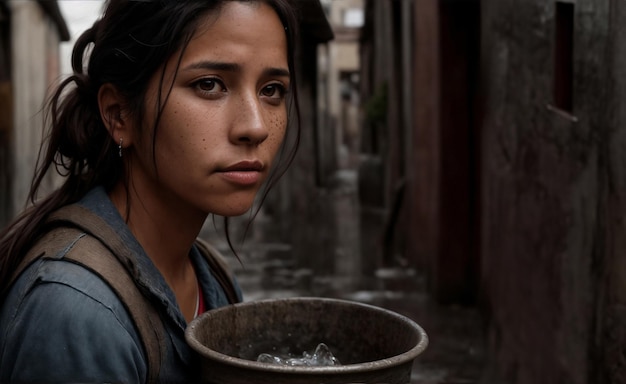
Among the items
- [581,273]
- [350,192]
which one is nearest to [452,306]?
[581,273]

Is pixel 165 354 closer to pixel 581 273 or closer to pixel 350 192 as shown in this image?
pixel 581 273

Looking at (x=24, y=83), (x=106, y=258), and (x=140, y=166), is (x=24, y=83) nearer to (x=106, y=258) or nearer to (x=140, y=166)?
(x=140, y=166)

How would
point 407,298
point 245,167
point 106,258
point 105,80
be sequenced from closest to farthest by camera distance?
point 106,258 → point 245,167 → point 105,80 → point 407,298

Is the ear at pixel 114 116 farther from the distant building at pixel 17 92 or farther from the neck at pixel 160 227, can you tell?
the distant building at pixel 17 92

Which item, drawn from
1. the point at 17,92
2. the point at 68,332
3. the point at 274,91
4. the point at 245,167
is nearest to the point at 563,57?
the point at 274,91

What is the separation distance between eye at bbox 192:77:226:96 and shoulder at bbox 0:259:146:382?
0.48m

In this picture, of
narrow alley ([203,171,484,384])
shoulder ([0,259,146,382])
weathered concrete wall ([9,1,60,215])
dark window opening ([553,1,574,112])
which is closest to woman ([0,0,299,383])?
shoulder ([0,259,146,382])

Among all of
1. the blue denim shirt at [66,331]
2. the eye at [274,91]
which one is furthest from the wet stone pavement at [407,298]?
the blue denim shirt at [66,331]

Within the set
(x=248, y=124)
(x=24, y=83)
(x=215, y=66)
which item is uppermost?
(x=215, y=66)

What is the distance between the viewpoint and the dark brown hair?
1.93 m

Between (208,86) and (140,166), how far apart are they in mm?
317

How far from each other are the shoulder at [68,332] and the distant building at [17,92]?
7.94 meters

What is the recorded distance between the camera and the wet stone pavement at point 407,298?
568 centimetres

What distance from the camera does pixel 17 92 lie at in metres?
9.53
